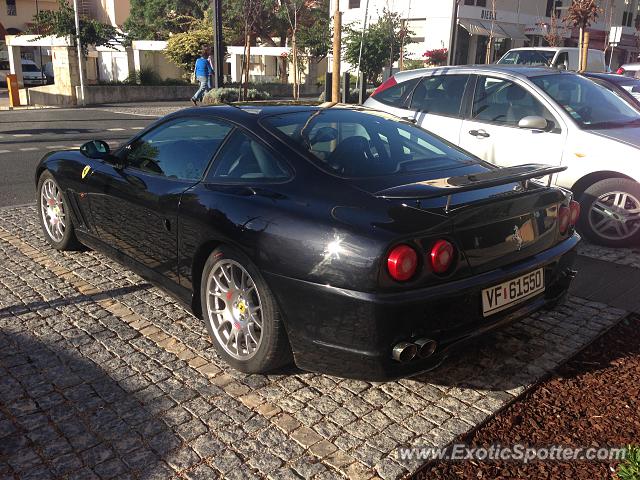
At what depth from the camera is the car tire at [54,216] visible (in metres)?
5.09

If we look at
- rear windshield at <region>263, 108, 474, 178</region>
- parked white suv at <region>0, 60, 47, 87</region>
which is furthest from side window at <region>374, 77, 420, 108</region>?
parked white suv at <region>0, 60, 47, 87</region>

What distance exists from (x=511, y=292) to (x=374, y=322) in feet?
2.80

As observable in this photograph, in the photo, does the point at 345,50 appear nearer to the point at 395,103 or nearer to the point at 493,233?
the point at 395,103

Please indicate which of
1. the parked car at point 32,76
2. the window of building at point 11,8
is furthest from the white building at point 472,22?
the window of building at point 11,8

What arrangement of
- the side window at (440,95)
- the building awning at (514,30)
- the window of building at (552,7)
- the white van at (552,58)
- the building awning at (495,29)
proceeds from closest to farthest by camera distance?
the side window at (440,95) < the white van at (552,58) < the building awning at (495,29) < the building awning at (514,30) < the window of building at (552,7)

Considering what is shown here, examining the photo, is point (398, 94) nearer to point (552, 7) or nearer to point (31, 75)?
point (31, 75)

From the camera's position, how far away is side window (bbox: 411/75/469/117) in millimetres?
6789

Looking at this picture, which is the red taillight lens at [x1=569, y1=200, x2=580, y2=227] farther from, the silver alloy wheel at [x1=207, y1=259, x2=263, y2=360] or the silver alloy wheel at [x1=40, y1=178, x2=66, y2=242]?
the silver alloy wheel at [x1=40, y1=178, x2=66, y2=242]

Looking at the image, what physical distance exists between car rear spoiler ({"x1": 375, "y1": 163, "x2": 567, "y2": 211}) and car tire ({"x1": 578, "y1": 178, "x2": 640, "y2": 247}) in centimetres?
284

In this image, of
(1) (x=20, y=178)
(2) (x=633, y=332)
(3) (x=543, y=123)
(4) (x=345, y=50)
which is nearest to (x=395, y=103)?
(3) (x=543, y=123)

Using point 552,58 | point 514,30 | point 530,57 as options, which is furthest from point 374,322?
point 514,30

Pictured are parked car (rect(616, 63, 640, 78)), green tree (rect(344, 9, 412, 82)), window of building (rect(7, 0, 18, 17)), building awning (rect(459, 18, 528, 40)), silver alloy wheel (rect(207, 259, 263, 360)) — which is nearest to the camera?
silver alloy wheel (rect(207, 259, 263, 360))

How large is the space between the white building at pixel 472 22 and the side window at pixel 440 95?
3277 cm

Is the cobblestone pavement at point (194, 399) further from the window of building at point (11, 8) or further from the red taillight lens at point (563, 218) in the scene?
the window of building at point (11, 8)
